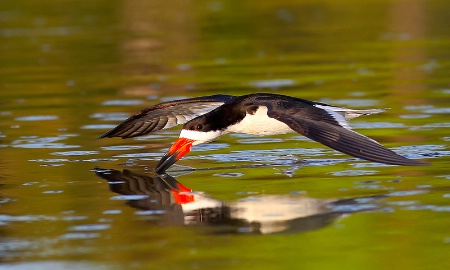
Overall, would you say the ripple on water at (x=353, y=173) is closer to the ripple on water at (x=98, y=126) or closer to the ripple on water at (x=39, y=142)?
the ripple on water at (x=39, y=142)

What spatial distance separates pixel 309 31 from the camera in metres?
23.8

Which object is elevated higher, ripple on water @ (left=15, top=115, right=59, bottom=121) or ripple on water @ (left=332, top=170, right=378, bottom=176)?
ripple on water @ (left=15, top=115, right=59, bottom=121)

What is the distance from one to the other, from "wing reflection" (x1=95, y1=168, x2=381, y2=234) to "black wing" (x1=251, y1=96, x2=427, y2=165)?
359mm

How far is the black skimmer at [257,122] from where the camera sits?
8.61 metres

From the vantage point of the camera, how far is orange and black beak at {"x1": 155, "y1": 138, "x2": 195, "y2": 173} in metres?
9.73

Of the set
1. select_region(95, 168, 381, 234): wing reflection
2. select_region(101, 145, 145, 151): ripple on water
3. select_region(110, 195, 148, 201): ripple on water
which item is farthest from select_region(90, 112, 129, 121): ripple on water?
select_region(110, 195, 148, 201): ripple on water

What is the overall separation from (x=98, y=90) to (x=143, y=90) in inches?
25.0

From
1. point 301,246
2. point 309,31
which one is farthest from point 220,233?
point 309,31

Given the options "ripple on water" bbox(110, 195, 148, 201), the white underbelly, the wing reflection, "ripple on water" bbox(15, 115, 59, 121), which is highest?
"ripple on water" bbox(15, 115, 59, 121)

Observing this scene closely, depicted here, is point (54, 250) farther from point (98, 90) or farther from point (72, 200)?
point (98, 90)

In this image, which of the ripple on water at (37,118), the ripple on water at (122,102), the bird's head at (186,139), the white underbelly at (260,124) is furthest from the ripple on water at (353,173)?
the ripple on water at (122,102)

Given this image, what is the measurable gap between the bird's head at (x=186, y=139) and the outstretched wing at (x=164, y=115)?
0.80m

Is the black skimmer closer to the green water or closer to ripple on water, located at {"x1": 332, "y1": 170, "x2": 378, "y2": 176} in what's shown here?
the green water

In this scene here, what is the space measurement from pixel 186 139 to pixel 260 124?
66 cm
